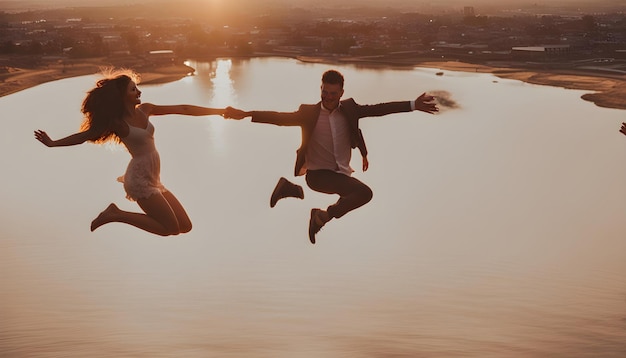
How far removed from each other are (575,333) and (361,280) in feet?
24.0

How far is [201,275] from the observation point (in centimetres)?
2909

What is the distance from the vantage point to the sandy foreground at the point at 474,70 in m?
77.2

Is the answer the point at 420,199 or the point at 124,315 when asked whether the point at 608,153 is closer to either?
the point at 420,199

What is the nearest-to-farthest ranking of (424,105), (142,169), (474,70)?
1. (424,105)
2. (142,169)
3. (474,70)

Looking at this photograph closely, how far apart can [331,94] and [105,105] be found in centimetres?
257

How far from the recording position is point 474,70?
109438 millimetres

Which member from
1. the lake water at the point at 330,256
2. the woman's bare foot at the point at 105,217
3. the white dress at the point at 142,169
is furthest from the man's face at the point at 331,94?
the lake water at the point at 330,256

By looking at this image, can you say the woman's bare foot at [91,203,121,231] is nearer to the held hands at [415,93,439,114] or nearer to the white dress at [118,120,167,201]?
the white dress at [118,120,167,201]

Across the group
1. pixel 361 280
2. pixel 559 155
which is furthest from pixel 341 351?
pixel 559 155

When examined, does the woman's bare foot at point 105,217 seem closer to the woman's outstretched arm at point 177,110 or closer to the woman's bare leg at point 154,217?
the woman's bare leg at point 154,217

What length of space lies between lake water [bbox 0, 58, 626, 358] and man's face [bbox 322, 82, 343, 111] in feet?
44.8

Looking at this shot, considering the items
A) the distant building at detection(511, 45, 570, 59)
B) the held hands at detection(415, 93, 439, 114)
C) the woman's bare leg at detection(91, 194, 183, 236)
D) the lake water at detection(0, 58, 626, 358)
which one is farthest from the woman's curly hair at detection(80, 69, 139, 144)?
the distant building at detection(511, 45, 570, 59)

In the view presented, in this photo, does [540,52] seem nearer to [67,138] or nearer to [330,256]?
[330,256]

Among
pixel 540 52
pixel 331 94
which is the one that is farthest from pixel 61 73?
pixel 331 94
